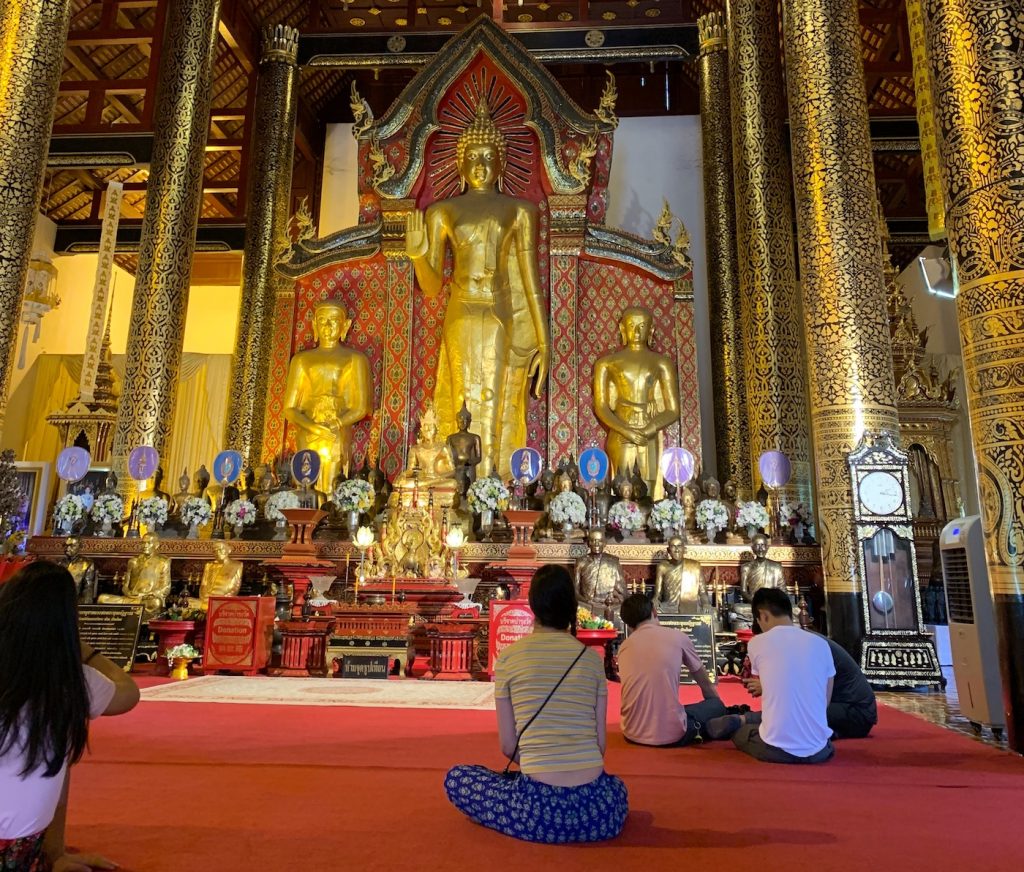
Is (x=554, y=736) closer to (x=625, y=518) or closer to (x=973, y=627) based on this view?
(x=973, y=627)

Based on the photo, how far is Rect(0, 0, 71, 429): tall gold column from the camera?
21.5 ft

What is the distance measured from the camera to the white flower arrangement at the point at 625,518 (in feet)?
25.1

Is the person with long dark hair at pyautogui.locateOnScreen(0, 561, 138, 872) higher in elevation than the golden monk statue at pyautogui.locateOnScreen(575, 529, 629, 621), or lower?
lower

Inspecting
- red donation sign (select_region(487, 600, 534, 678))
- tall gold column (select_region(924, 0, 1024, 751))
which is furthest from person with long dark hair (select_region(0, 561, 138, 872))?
red donation sign (select_region(487, 600, 534, 678))

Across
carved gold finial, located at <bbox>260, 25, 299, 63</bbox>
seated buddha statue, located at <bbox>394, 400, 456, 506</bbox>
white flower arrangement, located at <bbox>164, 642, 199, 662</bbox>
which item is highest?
carved gold finial, located at <bbox>260, 25, 299, 63</bbox>

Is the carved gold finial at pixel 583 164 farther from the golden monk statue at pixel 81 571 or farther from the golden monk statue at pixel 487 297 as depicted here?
the golden monk statue at pixel 81 571

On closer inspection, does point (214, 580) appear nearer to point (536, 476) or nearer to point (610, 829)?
point (536, 476)

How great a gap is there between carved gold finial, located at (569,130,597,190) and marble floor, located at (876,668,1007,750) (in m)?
7.44

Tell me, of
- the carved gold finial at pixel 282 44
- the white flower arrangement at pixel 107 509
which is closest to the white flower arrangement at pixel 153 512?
the white flower arrangement at pixel 107 509

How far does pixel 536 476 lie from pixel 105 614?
440cm

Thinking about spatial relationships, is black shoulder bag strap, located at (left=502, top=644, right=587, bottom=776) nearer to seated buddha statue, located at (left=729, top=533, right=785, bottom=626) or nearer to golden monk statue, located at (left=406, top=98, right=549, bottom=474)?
seated buddha statue, located at (left=729, top=533, right=785, bottom=626)

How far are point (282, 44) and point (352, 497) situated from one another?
8.27m

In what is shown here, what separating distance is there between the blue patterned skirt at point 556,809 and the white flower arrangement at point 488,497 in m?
5.65

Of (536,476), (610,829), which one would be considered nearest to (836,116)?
(536,476)
